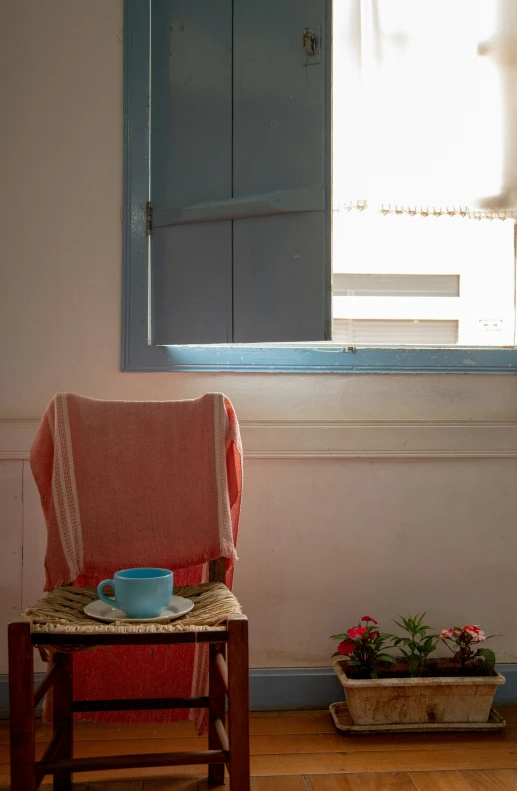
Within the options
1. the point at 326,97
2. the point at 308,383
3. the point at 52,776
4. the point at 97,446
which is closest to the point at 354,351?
the point at 308,383

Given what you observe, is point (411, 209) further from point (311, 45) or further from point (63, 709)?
point (63, 709)

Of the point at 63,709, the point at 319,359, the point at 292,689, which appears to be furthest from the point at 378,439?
the point at 63,709

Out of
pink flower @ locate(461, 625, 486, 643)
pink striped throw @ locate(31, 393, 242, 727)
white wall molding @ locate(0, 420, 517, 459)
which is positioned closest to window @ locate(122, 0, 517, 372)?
white wall molding @ locate(0, 420, 517, 459)

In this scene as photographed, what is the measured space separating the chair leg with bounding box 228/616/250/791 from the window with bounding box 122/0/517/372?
39.0 inches

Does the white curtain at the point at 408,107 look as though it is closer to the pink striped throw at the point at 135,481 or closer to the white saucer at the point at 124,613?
the pink striped throw at the point at 135,481

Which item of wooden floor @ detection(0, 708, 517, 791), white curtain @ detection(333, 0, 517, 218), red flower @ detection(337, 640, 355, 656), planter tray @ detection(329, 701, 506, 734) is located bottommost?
wooden floor @ detection(0, 708, 517, 791)

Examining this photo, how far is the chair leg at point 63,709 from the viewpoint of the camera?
71.7 inches

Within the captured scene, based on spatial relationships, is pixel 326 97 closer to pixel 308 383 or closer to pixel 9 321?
pixel 308 383

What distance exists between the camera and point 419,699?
218cm

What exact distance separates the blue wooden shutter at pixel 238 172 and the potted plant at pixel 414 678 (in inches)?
36.9

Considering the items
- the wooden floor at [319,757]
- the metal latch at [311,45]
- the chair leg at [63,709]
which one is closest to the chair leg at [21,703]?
the chair leg at [63,709]

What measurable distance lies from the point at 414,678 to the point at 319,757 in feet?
1.14

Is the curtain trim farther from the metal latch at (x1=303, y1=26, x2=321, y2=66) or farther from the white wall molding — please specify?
the white wall molding

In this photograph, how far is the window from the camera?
2273 mm
